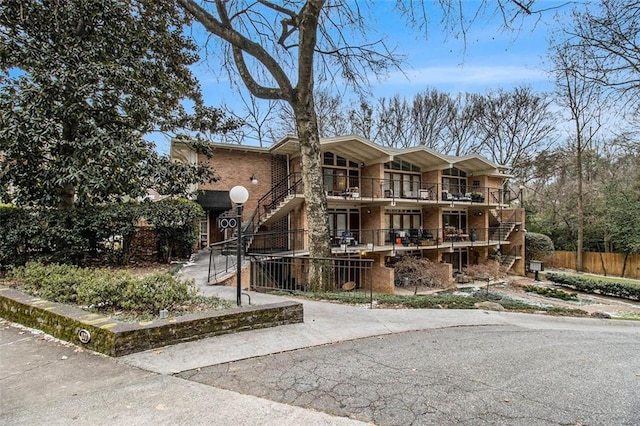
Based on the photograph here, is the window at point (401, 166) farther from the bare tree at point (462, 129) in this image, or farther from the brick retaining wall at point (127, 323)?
the brick retaining wall at point (127, 323)

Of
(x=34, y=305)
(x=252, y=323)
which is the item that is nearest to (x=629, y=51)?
(x=252, y=323)

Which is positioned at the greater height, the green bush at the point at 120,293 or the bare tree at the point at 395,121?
the bare tree at the point at 395,121

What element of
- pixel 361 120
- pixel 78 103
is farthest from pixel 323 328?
pixel 361 120

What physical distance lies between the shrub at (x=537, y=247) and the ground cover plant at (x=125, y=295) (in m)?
24.0

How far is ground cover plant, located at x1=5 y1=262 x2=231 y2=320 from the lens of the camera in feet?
17.3

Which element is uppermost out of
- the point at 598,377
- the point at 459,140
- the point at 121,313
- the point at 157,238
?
the point at 459,140

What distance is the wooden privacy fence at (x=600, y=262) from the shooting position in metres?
21.4

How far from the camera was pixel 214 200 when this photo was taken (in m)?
15.7

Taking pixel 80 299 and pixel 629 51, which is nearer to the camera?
pixel 80 299

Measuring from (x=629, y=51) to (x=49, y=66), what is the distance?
14280 mm

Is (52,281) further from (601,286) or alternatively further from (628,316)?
(601,286)

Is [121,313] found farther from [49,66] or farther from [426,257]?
[426,257]

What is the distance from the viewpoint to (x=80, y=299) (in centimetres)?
544

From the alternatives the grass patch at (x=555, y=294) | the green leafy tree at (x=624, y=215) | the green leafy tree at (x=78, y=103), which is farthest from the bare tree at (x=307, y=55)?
the green leafy tree at (x=624, y=215)
